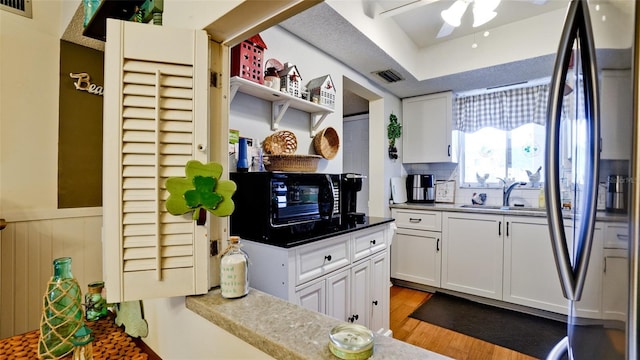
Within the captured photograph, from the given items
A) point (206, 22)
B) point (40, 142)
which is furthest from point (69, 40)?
point (206, 22)

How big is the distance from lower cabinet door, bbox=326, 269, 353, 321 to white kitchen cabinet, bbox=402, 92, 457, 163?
6.96 feet

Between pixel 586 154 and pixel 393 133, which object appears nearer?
pixel 586 154

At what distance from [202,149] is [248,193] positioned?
0.58 meters

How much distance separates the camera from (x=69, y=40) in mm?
1646

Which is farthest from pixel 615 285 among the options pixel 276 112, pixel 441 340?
pixel 441 340

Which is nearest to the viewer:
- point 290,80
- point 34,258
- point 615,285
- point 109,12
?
point 615,285

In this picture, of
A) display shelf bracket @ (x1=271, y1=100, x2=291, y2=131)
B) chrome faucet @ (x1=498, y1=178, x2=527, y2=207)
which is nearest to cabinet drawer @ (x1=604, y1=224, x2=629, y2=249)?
display shelf bracket @ (x1=271, y1=100, x2=291, y2=131)

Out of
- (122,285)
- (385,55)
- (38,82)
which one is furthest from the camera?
(385,55)

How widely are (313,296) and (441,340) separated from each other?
1306mm

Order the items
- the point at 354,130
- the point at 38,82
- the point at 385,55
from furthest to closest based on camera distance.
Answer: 1. the point at 354,130
2. the point at 385,55
3. the point at 38,82

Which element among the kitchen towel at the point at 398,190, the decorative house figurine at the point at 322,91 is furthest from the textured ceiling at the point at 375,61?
the kitchen towel at the point at 398,190

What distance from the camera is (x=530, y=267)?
8.33 ft

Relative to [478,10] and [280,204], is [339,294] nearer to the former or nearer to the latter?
[280,204]

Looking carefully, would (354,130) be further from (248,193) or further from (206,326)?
(206,326)
